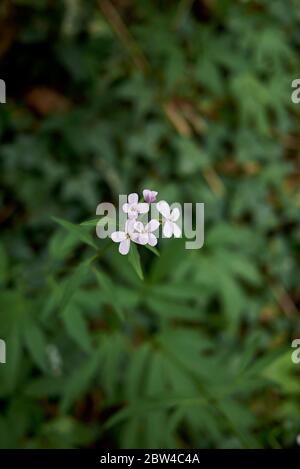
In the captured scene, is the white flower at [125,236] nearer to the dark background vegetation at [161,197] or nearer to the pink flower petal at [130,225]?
the pink flower petal at [130,225]

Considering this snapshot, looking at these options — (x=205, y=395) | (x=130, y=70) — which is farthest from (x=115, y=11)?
(x=205, y=395)

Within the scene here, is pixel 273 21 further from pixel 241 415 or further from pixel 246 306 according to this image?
pixel 241 415

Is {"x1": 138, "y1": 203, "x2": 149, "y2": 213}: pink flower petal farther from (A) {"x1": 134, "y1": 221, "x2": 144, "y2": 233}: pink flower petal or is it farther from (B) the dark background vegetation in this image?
(B) the dark background vegetation

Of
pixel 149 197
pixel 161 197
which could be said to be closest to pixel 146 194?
pixel 149 197
